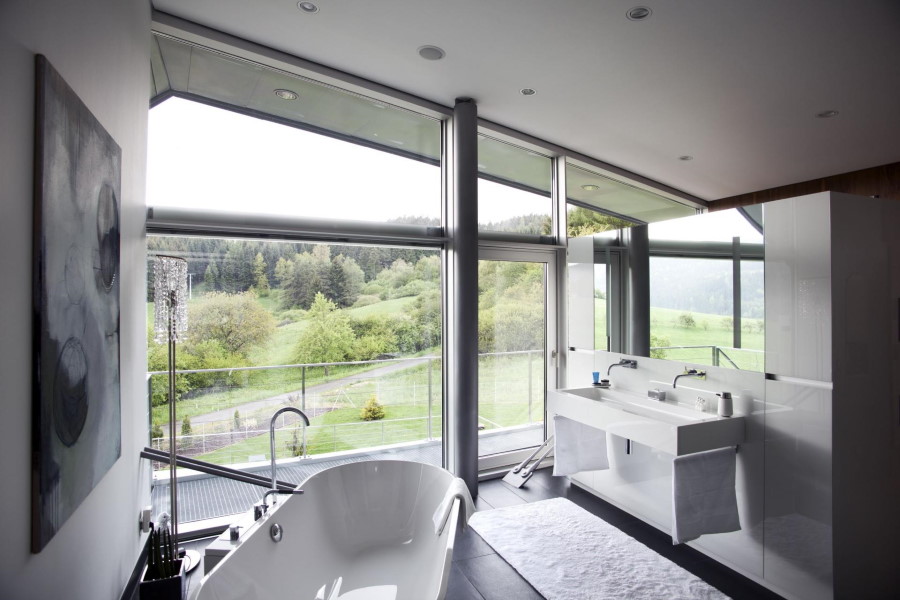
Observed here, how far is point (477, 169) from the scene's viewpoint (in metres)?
4.08

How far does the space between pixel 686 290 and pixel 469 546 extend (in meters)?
2.22

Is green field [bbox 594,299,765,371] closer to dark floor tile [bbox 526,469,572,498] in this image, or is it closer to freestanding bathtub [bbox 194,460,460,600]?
dark floor tile [bbox 526,469,572,498]

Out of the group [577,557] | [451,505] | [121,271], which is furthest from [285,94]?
[577,557]

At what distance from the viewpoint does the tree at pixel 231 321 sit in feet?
10.6

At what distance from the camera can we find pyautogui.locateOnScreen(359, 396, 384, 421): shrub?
3912mm

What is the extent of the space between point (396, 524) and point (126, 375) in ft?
5.74

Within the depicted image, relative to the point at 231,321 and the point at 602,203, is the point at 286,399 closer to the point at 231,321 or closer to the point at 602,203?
the point at 231,321

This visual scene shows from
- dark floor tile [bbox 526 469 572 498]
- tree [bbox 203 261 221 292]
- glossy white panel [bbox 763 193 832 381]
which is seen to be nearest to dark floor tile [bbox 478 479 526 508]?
dark floor tile [bbox 526 469 572 498]

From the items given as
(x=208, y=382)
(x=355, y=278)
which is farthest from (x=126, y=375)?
(x=355, y=278)

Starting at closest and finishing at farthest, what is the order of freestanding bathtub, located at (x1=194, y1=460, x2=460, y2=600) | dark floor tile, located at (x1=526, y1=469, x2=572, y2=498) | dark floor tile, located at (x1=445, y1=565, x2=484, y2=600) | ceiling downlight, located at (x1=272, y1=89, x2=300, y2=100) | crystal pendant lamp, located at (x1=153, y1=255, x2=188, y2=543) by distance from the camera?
freestanding bathtub, located at (x1=194, y1=460, x2=460, y2=600) → crystal pendant lamp, located at (x1=153, y1=255, x2=188, y2=543) → dark floor tile, located at (x1=445, y1=565, x2=484, y2=600) → ceiling downlight, located at (x1=272, y1=89, x2=300, y2=100) → dark floor tile, located at (x1=526, y1=469, x2=572, y2=498)

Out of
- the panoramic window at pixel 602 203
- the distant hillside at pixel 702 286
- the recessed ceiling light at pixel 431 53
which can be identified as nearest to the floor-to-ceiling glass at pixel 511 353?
the panoramic window at pixel 602 203

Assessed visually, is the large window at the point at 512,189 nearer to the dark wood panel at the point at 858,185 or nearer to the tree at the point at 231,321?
the tree at the point at 231,321

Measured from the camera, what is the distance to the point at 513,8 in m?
2.66

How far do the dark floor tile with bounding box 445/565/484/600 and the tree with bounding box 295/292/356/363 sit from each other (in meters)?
1.67
